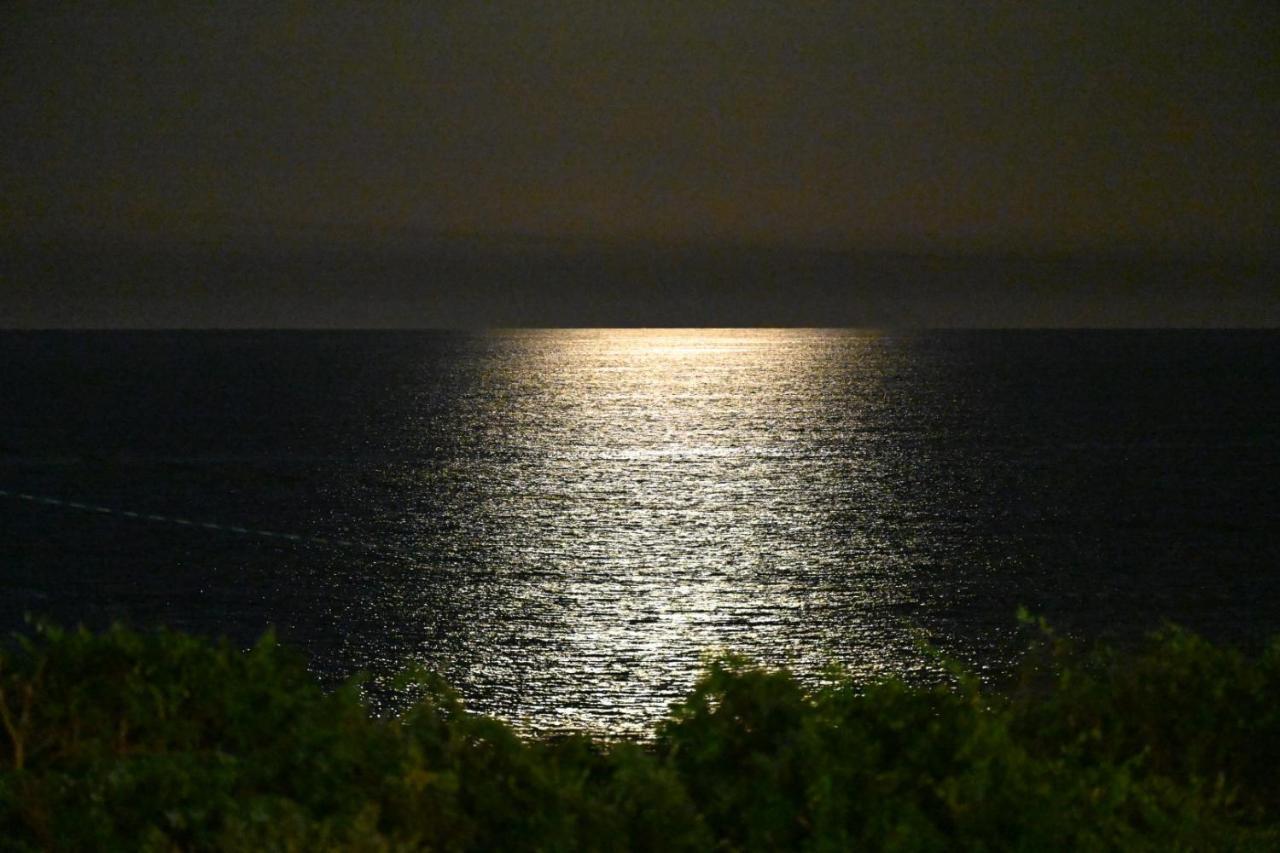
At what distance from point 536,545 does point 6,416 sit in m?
128

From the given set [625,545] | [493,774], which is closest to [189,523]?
[625,545]

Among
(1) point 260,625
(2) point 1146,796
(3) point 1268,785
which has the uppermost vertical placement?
(2) point 1146,796

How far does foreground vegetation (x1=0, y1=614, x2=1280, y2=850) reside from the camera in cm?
884

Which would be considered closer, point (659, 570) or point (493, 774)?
point (493, 774)

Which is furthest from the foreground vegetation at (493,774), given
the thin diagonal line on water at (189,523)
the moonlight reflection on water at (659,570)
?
the thin diagonal line on water at (189,523)

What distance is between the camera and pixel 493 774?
33.8 ft

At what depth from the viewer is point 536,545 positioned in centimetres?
8900

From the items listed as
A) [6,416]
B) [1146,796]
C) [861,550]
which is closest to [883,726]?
[1146,796]

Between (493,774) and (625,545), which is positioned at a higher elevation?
(493,774)

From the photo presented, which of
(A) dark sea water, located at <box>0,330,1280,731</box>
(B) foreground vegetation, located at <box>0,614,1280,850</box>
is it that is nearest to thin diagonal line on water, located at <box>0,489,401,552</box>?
(A) dark sea water, located at <box>0,330,1280,731</box>

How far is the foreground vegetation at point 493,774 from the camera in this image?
348 inches

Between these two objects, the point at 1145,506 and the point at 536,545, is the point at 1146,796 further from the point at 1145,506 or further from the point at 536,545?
the point at 1145,506

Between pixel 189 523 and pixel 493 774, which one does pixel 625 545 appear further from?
pixel 493 774

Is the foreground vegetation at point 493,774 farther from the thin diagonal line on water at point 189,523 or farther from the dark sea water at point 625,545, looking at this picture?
the thin diagonal line on water at point 189,523
